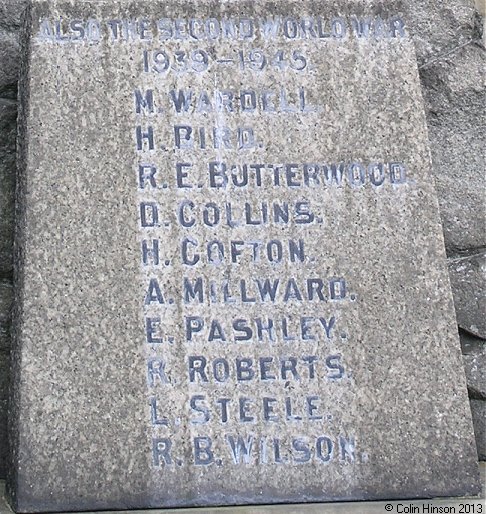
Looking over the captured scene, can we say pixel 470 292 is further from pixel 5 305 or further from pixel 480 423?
pixel 5 305

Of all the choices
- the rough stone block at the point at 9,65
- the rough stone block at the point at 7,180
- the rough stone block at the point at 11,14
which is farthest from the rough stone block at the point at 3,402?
the rough stone block at the point at 11,14

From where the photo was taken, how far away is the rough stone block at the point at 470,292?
122 inches

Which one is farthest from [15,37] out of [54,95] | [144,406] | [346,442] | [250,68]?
[346,442]

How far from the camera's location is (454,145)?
10.5ft

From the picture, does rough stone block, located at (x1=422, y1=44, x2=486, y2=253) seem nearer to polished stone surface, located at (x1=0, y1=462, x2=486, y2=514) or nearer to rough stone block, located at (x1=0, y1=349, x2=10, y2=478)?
polished stone surface, located at (x1=0, y1=462, x2=486, y2=514)

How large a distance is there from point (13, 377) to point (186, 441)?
43cm

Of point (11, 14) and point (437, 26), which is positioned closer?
point (11, 14)

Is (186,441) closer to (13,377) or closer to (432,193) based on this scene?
(13,377)

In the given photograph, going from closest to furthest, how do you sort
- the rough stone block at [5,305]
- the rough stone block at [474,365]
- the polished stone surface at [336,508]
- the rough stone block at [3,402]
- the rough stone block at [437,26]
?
the polished stone surface at [336,508]
the rough stone block at [3,402]
the rough stone block at [5,305]
the rough stone block at [474,365]
the rough stone block at [437,26]

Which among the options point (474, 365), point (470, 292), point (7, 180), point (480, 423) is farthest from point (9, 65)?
point (480, 423)

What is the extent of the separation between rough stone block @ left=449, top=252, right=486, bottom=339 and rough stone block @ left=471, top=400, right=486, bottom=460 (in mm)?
185

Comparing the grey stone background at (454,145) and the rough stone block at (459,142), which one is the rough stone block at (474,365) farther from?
the rough stone block at (459,142)

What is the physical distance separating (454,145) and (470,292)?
42 centimetres

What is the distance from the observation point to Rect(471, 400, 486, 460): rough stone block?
307 cm
